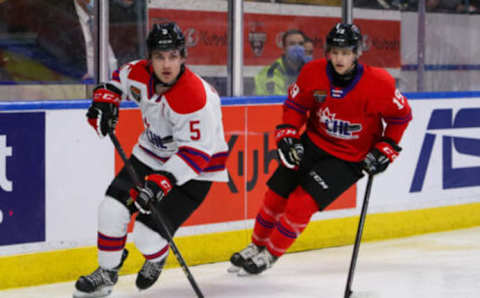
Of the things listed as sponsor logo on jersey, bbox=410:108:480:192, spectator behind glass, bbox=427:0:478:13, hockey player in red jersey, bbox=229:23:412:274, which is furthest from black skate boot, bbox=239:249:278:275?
spectator behind glass, bbox=427:0:478:13

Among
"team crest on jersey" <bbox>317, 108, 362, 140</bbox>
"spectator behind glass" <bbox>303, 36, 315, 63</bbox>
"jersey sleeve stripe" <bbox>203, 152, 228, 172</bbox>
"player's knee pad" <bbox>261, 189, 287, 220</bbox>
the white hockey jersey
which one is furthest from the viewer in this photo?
"spectator behind glass" <bbox>303, 36, 315, 63</bbox>

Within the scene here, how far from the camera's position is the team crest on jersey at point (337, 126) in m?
4.32

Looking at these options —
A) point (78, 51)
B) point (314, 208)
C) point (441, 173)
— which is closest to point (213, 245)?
point (314, 208)

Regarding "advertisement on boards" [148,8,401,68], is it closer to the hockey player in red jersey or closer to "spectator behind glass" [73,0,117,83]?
"spectator behind glass" [73,0,117,83]

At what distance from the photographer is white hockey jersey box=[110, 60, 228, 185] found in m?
3.69

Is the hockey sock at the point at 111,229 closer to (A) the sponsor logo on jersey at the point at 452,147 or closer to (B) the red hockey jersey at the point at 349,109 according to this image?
(B) the red hockey jersey at the point at 349,109

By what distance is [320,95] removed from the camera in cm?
429

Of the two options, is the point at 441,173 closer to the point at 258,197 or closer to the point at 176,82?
the point at 258,197

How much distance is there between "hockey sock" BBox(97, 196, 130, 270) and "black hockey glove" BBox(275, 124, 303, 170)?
2.67 ft

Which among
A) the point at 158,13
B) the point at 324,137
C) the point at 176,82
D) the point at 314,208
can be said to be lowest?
the point at 314,208

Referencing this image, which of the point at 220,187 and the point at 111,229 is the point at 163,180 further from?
the point at 220,187

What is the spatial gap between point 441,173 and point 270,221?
1834mm

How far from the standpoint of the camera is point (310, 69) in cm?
436

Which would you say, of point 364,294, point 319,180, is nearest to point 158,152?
point 319,180
